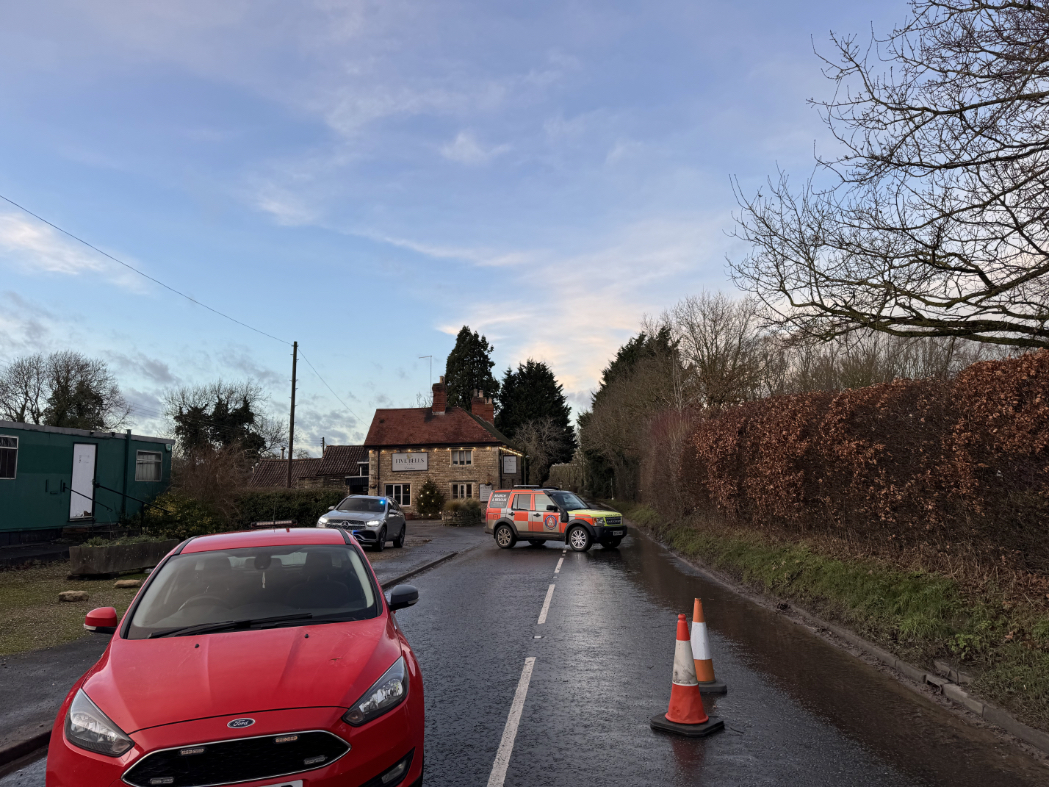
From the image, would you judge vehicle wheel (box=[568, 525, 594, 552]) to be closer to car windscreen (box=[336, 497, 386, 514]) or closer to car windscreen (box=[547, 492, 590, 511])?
Result: car windscreen (box=[547, 492, 590, 511])

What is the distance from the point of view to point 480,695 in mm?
6562

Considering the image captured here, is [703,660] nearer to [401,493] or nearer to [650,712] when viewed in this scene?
[650,712]

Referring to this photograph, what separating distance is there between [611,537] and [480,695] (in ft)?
53.7

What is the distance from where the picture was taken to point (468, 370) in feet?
262

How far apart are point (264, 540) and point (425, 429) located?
49.5 meters

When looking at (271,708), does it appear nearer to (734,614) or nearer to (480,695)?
(480,695)

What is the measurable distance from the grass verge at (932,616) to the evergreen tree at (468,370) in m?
66.0

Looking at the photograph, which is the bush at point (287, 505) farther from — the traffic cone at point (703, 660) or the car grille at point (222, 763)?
the car grille at point (222, 763)

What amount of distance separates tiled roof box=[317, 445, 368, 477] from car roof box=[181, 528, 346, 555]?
59618mm

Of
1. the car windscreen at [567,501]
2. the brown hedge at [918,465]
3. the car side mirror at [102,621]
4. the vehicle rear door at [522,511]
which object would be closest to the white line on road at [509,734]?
the car side mirror at [102,621]

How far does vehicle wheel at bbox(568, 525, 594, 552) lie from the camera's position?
22422 millimetres

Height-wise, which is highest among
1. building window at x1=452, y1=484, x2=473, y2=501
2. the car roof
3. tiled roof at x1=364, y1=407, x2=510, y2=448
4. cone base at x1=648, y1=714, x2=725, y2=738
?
tiled roof at x1=364, y1=407, x2=510, y2=448

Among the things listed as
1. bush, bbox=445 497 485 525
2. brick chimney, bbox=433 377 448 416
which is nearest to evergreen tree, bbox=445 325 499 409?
brick chimney, bbox=433 377 448 416

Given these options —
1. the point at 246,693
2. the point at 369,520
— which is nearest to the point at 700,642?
the point at 246,693
